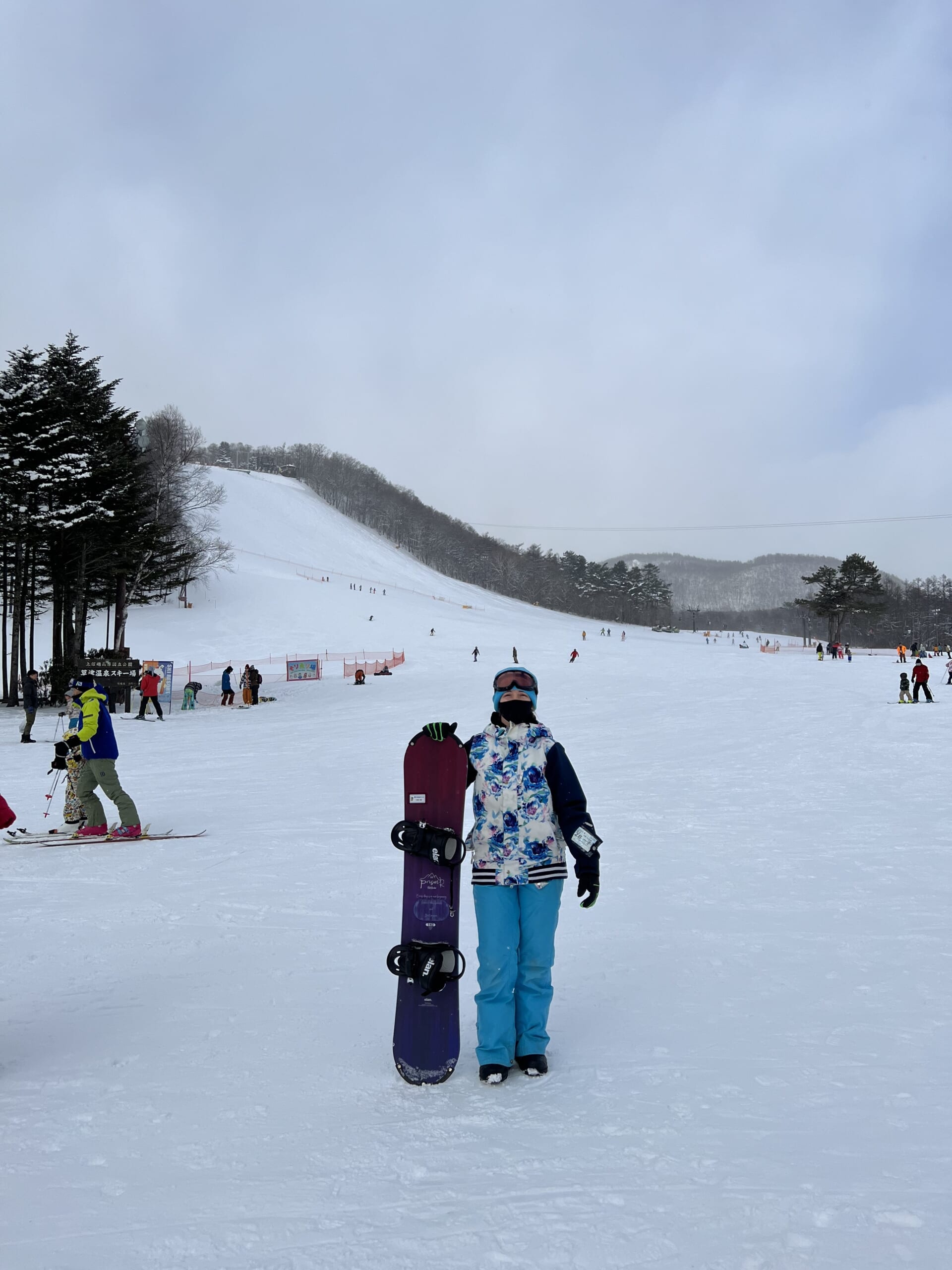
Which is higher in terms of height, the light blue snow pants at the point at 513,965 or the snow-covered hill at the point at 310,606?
the snow-covered hill at the point at 310,606

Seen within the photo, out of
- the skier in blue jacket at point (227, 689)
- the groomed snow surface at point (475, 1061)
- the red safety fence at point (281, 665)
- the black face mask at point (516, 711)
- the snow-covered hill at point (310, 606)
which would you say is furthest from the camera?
the snow-covered hill at point (310, 606)

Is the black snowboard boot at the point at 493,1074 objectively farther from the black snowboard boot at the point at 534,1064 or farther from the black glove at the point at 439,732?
the black glove at the point at 439,732

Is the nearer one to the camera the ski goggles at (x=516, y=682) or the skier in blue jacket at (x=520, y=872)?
the skier in blue jacket at (x=520, y=872)

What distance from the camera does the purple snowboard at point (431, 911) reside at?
3.52 metres

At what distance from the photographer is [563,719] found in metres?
20.9

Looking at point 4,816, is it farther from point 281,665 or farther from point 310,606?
point 310,606

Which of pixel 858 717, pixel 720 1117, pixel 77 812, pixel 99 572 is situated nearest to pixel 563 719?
pixel 858 717

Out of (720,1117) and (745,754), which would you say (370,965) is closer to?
(720,1117)

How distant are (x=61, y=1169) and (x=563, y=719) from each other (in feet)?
60.5

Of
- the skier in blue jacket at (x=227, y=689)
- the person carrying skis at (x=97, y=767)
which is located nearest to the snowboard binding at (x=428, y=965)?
the person carrying skis at (x=97, y=767)

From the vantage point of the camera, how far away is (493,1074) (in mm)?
3484

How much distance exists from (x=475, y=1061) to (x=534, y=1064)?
0.32 meters

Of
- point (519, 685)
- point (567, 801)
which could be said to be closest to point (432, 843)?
point (567, 801)

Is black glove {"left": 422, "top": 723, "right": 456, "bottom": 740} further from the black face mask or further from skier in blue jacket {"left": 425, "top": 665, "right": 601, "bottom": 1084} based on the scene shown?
the black face mask
